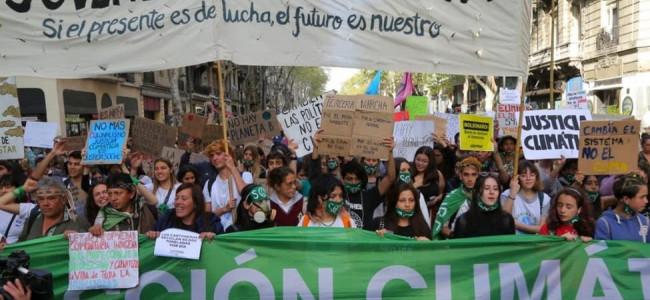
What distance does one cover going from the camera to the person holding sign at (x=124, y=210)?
4.22m

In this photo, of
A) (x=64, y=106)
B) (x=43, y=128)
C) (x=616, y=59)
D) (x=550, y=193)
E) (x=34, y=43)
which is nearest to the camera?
(x=34, y=43)

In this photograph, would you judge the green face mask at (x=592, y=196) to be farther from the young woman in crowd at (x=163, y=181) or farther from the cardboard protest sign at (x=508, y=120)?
the cardboard protest sign at (x=508, y=120)

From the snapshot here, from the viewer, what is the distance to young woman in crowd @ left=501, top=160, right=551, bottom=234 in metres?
4.82

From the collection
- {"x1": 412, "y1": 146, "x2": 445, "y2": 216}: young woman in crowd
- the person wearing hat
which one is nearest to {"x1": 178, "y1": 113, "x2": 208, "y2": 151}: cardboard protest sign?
{"x1": 412, "y1": 146, "x2": 445, "y2": 216}: young woman in crowd

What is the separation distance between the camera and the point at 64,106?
23.1 meters

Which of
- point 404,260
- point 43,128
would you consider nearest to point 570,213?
point 404,260

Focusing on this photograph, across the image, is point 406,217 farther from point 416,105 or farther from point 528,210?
point 416,105

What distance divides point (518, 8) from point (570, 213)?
5.39ft

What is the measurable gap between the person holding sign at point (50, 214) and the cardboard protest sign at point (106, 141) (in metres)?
1.49

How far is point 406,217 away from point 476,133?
2853 mm

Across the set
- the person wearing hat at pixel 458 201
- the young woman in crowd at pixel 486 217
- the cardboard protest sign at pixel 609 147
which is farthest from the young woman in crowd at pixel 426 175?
the young woman in crowd at pixel 486 217

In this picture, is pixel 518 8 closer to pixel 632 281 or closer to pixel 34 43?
pixel 632 281

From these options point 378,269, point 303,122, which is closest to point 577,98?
point 303,122

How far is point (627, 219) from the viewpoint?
4.29 m
